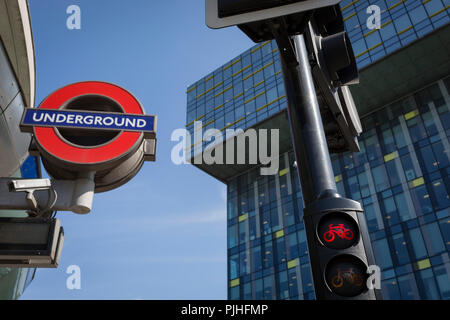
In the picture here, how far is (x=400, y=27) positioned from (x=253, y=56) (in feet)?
62.8

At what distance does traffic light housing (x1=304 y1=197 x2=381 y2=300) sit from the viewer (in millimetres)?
2236

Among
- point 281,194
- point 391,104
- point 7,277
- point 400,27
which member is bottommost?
point 7,277

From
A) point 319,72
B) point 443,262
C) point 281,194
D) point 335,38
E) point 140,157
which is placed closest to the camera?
point 319,72

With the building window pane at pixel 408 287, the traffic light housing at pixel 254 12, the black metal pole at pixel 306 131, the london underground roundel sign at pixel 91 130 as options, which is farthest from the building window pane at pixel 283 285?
the traffic light housing at pixel 254 12

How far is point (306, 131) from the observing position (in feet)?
9.96

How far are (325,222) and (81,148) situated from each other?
4092 mm

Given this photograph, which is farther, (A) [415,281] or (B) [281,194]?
(B) [281,194]

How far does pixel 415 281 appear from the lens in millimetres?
30531

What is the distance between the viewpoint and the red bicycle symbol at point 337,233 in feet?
7.82

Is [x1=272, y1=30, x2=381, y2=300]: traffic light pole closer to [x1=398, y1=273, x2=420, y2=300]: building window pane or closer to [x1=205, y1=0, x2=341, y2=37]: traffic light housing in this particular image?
[x1=205, y1=0, x2=341, y2=37]: traffic light housing

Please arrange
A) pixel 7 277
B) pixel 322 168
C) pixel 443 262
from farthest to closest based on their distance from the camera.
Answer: pixel 443 262
pixel 7 277
pixel 322 168

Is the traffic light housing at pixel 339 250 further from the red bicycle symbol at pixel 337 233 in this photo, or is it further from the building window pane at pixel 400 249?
the building window pane at pixel 400 249
